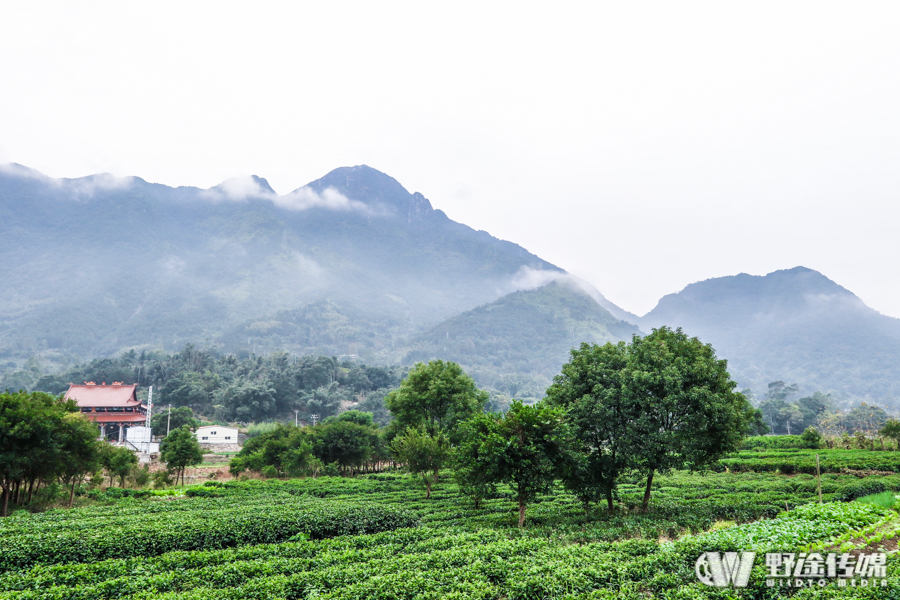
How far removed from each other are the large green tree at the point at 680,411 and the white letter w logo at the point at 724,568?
8690 millimetres

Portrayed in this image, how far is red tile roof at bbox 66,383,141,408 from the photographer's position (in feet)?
237

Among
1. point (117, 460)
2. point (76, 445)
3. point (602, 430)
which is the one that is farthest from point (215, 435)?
point (602, 430)

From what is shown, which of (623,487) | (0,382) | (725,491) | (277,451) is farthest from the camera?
(0,382)

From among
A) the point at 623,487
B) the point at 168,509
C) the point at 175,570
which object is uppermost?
the point at 175,570

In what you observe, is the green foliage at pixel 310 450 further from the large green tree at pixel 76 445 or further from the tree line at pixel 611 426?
the tree line at pixel 611 426

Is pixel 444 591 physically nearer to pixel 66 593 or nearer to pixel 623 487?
pixel 66 593

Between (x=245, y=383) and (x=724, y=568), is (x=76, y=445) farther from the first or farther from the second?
(x=245, y=383)

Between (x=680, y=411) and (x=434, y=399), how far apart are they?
863 inches

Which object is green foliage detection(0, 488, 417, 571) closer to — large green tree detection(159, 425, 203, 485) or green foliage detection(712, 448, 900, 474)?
large green tree detection(159, 425, 203, 485)

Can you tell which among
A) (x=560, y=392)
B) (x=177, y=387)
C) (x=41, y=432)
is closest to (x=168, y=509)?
(x=41, y=432)

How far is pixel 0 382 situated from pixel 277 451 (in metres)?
154

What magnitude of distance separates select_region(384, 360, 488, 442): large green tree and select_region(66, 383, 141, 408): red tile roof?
57588mm

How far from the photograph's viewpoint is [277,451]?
46.6m

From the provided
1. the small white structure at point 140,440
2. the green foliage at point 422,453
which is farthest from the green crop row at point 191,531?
the small white structure at point 140,440
